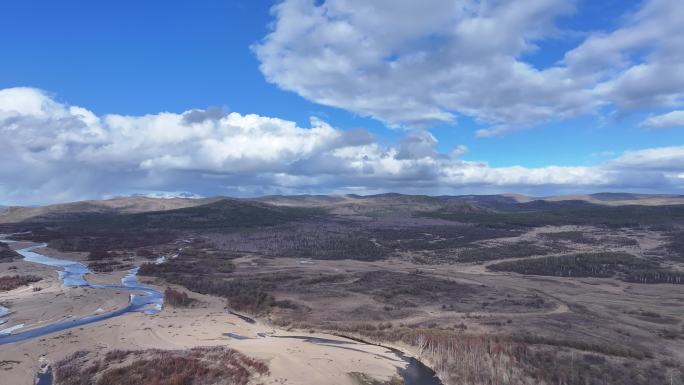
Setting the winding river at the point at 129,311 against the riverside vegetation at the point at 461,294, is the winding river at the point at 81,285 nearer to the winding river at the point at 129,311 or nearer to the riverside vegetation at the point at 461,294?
the winding river at the point at 129,311

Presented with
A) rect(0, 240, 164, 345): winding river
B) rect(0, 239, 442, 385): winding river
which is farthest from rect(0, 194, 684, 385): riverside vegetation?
rect(0, 240, 164, 345): winding river

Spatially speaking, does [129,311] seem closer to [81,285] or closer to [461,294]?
[81,285]

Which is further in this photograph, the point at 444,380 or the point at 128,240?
the point at 128,240

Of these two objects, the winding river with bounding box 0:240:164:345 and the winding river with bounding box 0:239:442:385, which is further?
the winding river with bounding box 0:240:164:345

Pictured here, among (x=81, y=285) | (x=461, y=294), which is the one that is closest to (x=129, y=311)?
(x=81, y=285)

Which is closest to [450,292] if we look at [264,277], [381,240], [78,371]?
[264,277]

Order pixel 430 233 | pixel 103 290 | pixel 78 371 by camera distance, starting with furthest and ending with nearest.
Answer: pixel 430 233
pixel 103 290
pixel 78 371

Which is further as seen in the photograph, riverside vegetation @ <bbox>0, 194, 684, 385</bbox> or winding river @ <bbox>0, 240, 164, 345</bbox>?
winding river @ <bbox>0, 240, 164, 345</bbox>

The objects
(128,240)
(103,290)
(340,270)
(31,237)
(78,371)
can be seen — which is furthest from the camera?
(31,237)

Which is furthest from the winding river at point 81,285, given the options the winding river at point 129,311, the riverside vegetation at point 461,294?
the riverside vegetation at point 461,294

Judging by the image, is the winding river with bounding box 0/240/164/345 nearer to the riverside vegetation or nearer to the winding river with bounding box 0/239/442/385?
the winding river with bounding box 0/239/442/385

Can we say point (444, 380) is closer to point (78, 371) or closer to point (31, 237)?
point (78, 371)
